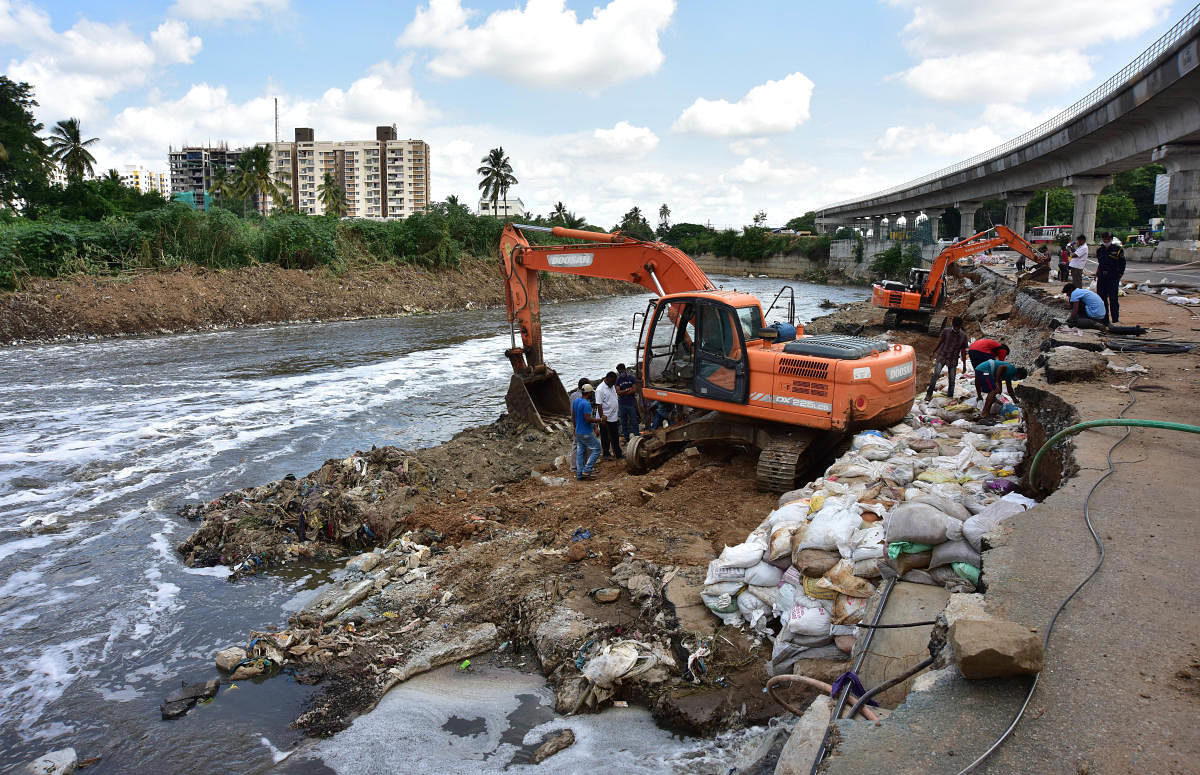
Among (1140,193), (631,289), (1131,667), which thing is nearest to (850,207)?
(1140,193)

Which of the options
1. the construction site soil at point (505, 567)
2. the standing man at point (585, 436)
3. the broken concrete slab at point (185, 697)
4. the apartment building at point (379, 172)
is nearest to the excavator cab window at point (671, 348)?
the standing man at point (585, 436)

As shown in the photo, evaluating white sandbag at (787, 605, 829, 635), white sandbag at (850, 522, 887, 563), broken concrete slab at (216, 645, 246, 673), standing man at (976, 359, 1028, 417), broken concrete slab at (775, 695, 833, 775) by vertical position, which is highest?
standing man at (976, 359, 1028, 417)

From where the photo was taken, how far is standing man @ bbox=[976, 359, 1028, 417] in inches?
348

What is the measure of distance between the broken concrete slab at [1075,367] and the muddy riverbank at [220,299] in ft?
90.4

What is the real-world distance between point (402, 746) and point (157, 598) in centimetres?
395

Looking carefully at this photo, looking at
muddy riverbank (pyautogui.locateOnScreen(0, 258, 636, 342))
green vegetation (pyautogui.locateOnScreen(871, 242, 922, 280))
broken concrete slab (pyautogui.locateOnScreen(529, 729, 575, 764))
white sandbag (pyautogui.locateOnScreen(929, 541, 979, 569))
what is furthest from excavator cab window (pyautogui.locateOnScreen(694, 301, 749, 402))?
green vegetation (pyautogui.locateOnScreen(871, 242, 922, 280))

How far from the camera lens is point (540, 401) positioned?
12.7 metres

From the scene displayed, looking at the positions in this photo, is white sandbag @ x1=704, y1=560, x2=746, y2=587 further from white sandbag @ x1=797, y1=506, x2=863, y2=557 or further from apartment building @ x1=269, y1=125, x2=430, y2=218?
apartment building @ x1=269, y1=125, x2=430, y2=218

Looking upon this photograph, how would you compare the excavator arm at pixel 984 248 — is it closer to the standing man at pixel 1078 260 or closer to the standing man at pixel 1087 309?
the standing man at pixel 1078 260

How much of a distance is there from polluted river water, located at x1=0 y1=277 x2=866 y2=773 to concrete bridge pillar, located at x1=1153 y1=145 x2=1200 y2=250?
19912mm

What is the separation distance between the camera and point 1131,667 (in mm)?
3240

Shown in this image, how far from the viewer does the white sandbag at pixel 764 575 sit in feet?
16.9

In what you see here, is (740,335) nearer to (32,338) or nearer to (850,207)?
(32,338)

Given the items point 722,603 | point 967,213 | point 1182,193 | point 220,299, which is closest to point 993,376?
point 722,603
